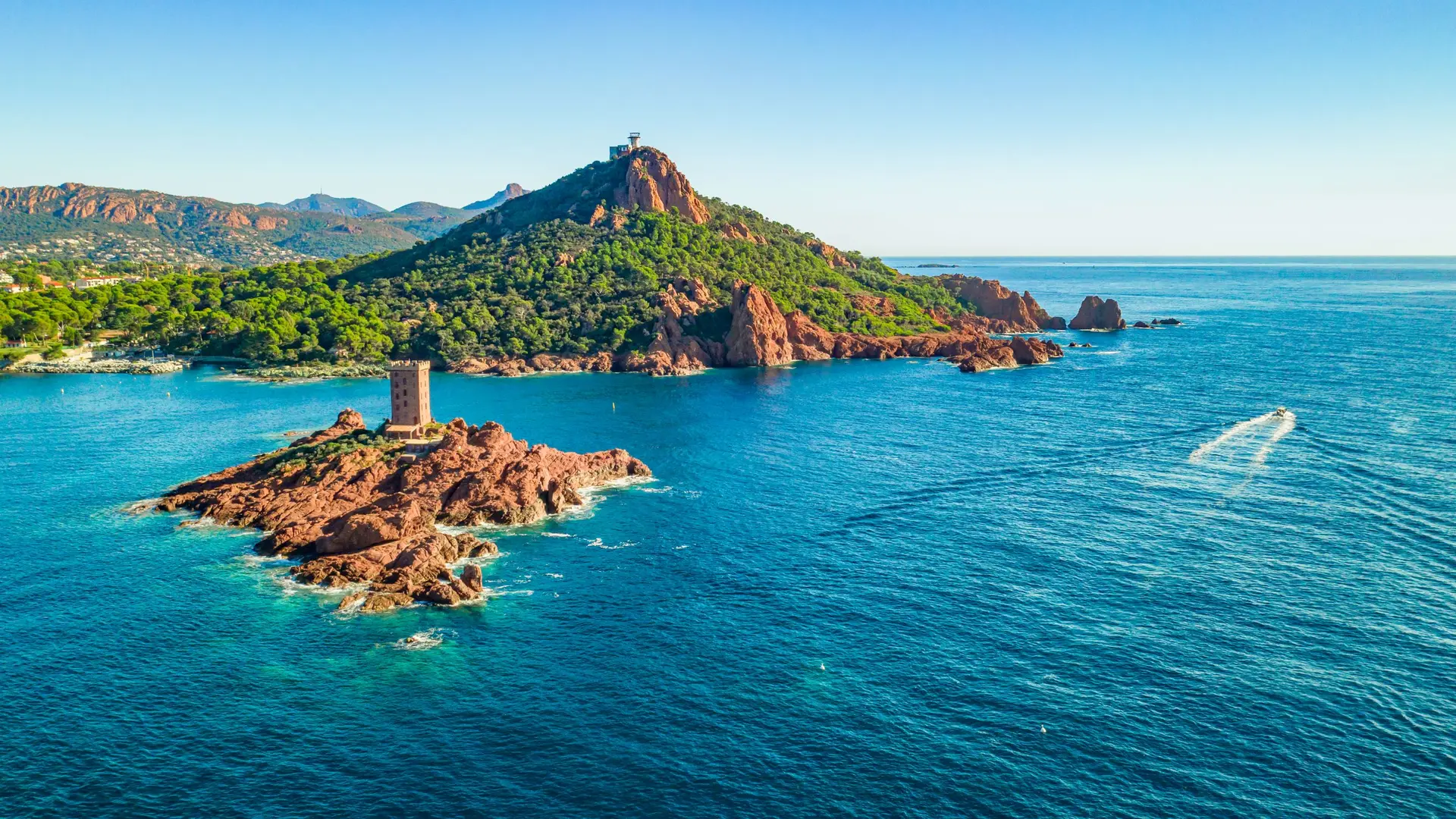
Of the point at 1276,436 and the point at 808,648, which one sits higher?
the point at 1276,436

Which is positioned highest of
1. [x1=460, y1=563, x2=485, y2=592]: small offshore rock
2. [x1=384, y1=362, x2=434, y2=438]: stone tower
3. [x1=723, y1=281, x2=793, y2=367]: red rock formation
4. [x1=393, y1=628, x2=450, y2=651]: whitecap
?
[x1=723, y1=281, x2=793, y2=367]: red rock formation

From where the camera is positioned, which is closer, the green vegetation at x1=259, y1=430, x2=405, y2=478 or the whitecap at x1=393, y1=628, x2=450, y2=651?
the whitecap at x1=393, y1=628, x2=450, y2=651

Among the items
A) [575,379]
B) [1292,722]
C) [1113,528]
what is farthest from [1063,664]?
[575,379]

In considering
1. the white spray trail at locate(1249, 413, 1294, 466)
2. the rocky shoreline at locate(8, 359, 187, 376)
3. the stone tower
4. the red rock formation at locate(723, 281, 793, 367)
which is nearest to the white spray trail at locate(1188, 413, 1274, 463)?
the white spray trail at locate(1249, 413, 1294, 466)

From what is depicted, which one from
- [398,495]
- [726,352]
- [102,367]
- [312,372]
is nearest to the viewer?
[398,495]

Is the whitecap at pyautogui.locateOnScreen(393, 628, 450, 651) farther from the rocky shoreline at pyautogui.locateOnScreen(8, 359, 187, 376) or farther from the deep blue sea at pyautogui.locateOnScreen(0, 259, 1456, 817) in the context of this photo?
the rocky shoreline at pyautogui.locateOnScreen(8, 359, 187, 376)

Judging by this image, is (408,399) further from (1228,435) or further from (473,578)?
(1228,435)

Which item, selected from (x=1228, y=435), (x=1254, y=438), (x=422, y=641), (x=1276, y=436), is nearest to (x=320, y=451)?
(x=422, y=641)
